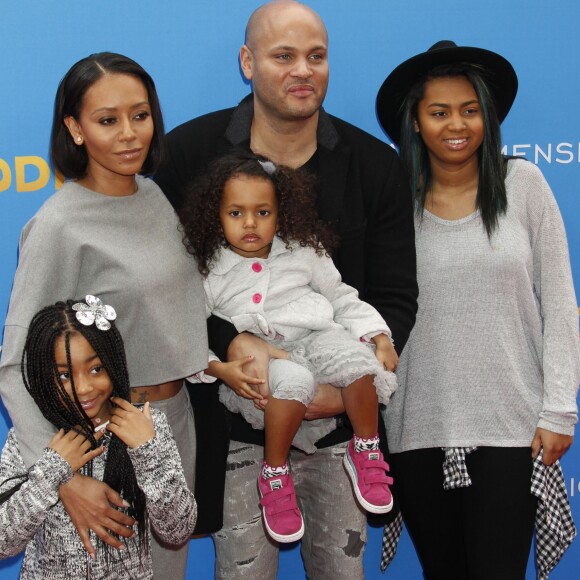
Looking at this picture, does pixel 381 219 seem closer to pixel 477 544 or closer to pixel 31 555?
pixel 477 544

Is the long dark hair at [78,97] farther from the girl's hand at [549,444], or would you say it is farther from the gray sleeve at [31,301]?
the girl's hand at [549,444]

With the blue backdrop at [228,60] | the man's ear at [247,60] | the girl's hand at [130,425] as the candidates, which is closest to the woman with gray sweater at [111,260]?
the girl's hand at [130,425]

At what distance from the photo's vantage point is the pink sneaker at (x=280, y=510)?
6.92ft

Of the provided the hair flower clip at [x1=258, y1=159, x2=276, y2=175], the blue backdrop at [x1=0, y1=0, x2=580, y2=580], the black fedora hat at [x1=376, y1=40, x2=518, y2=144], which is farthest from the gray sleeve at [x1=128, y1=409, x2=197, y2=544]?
the black fedora hat at [x1=376, y1=40, x2=518, y2=144]

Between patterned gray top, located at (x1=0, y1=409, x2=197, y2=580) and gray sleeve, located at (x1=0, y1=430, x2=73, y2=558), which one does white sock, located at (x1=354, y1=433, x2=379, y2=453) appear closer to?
patterned gray top, located at (x1=0, y1=409, x2=197, y2=580)

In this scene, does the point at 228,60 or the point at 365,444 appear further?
the point at 228,60

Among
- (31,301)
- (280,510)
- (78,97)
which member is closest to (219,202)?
(78,97)

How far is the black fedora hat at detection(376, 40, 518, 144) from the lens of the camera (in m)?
2.35

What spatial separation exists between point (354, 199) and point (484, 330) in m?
0.52

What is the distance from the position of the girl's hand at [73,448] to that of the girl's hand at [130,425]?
7 cm

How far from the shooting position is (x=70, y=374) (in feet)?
6.08

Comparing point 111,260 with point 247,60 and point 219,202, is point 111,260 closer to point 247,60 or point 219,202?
point 219,202

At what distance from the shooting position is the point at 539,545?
2523 mm

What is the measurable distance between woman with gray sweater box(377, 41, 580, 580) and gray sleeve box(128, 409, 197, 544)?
773 millimetres
